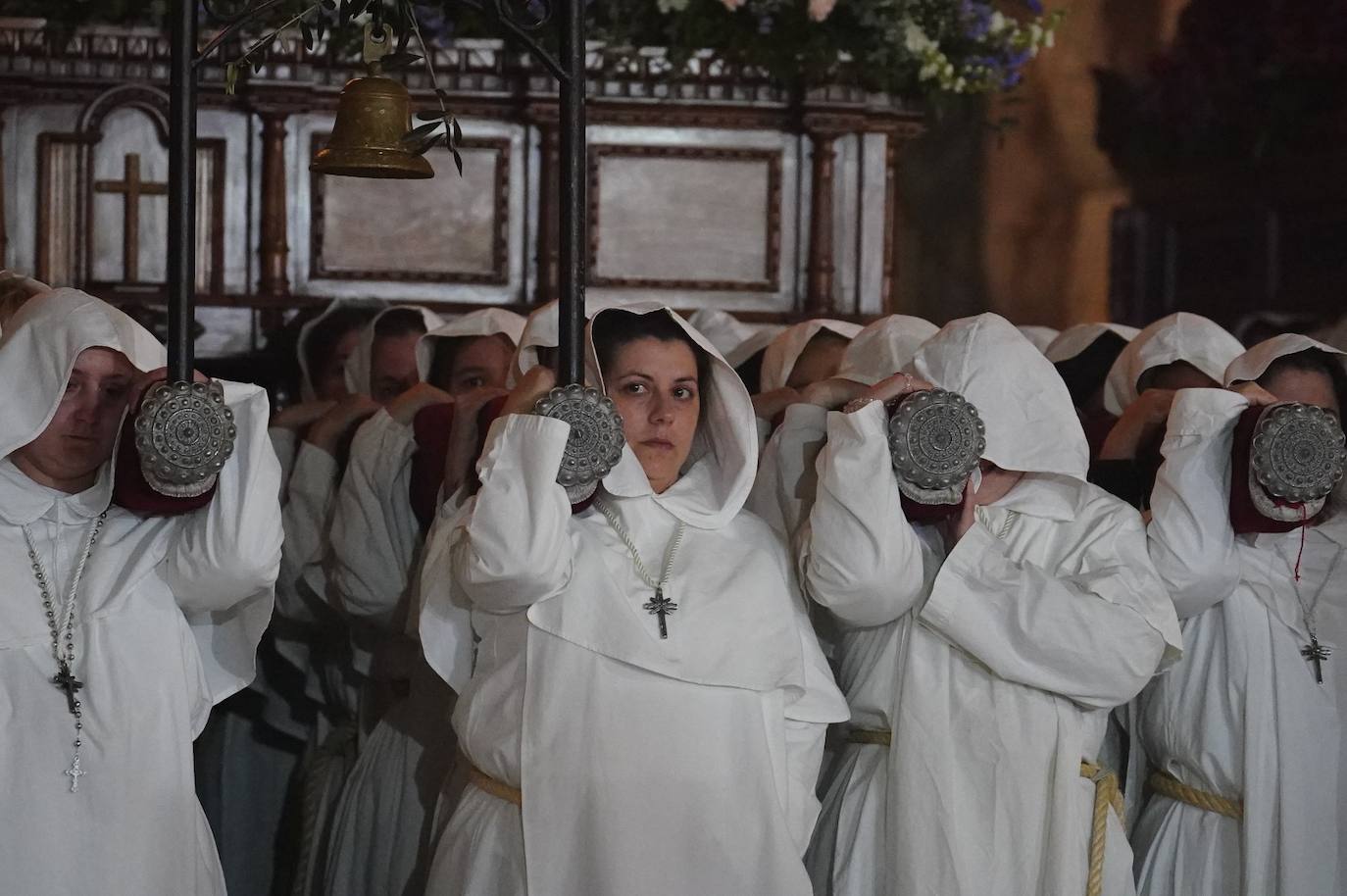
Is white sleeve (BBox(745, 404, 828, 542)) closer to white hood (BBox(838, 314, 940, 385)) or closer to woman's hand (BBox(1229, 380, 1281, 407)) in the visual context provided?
white hood (BBox(838, 314, 940, 385))

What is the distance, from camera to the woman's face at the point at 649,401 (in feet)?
15.2

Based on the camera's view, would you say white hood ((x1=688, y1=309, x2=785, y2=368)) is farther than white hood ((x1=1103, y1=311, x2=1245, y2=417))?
Yes

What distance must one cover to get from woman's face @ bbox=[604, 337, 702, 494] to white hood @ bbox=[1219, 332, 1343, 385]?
70.2 inches

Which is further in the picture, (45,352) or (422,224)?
(422,224)

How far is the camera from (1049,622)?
4.68 meters

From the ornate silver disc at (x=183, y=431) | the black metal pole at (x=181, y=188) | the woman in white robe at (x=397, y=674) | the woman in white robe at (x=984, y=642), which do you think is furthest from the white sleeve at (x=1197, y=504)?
the black metal pole at (x=181, y=188)

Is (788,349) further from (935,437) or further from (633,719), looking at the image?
(633,719)

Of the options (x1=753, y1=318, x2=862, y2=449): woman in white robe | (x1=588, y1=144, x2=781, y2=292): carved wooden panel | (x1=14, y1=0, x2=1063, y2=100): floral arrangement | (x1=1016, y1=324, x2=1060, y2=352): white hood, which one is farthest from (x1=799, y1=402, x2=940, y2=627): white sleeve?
(x1=588, y1=144, x2=781, y2=292): carved wooden panel

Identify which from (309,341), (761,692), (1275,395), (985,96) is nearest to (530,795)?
(761,692)

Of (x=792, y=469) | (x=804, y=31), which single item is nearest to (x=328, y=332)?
(x=804, y=31)

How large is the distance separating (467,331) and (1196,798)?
114 inches

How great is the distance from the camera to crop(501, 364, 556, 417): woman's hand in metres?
4.29

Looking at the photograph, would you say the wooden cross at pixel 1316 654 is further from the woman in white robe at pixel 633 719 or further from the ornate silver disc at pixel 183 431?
the ornate silver disc at pixel 183 431

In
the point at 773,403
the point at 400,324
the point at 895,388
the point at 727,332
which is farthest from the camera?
the point at 727,332
